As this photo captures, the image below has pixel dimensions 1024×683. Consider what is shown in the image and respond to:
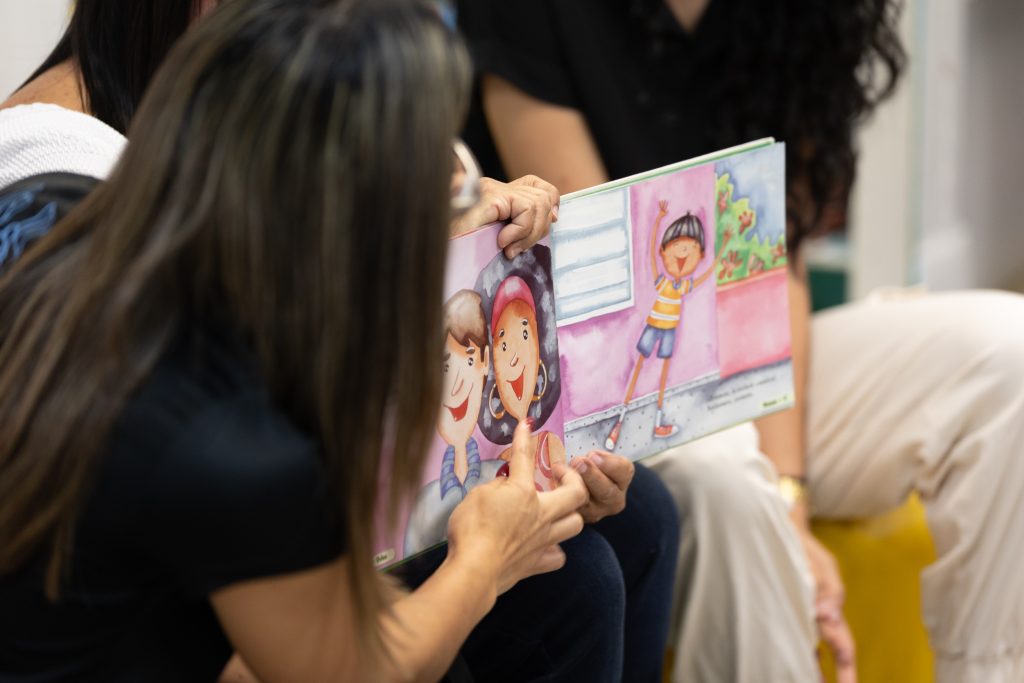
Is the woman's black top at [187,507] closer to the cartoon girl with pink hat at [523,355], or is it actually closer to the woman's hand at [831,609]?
the cartoon girl with pink hat at [523,355]

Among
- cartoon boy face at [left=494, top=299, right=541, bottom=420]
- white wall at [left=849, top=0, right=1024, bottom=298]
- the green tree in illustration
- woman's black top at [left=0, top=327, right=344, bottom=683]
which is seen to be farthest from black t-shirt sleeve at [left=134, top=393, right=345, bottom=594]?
white wall at [left=849, top=0, right=1024, bottom=298]

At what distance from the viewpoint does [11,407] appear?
2.05ft

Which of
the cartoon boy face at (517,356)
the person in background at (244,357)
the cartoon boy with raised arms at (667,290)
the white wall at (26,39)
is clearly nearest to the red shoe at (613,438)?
the cartoon boy with raised arms at (667,290)

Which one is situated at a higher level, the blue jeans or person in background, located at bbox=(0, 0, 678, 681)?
person in background, located at bbox=(0, 0, 678, 681)

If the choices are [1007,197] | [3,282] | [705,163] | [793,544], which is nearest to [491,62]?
[705,163]

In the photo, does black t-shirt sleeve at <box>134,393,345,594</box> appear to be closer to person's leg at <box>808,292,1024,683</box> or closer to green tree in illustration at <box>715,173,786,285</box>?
green tree in illustration at <box>715,173,786,285</box>

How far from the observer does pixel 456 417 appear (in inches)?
32.3

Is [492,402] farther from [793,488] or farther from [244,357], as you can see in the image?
[793,488]

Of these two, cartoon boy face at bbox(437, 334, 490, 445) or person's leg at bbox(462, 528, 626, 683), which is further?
person's leg at bbox(462, 528, 626, 683)

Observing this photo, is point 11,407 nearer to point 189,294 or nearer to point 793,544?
point 189,294

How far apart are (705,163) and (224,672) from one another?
0.55 metres

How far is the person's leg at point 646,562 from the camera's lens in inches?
40.3

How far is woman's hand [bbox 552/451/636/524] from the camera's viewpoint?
0.89m

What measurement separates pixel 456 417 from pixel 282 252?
26cm
